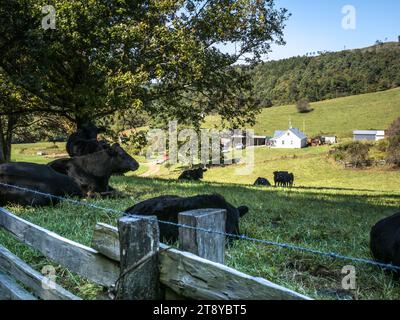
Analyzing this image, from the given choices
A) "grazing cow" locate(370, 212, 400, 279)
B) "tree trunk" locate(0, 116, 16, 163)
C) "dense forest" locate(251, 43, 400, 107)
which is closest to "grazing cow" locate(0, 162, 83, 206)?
"grazing cow" locate(370, 212, 400, 279)

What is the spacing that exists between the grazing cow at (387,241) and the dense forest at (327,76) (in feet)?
398

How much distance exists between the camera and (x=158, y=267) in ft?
11.8

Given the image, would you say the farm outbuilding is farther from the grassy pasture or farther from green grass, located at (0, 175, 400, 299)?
green grass, located at (0, 175, 400, 299)

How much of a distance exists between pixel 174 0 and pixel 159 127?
8.45 meters

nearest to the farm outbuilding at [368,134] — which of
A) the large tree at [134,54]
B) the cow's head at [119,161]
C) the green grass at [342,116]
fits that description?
the green grass at [342,116]

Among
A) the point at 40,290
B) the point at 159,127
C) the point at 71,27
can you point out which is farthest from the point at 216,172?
the point at 40,290

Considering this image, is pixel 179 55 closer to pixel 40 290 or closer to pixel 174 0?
pixel 174 0

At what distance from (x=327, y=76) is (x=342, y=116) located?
39959 millimetres

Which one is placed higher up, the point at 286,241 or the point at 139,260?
the point at 139,260

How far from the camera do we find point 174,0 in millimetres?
24781

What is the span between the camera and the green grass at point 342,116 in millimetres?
99438

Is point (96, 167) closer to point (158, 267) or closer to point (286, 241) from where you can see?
point (286, 241)

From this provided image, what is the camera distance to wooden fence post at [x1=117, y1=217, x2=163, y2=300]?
11.6 feet

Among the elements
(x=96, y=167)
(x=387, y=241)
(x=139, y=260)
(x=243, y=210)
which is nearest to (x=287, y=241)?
(x=243, y=210)
